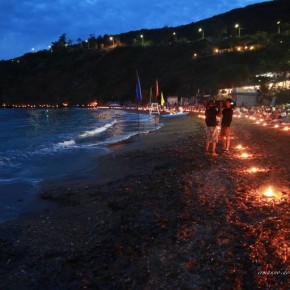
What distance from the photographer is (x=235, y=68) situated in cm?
8150

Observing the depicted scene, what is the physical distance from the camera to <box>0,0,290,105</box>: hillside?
7800 cm

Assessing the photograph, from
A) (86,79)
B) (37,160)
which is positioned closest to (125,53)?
(86,79)

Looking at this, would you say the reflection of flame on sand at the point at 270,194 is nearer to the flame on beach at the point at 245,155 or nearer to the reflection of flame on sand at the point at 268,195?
the reflection of flame on sand at the point at 268,195

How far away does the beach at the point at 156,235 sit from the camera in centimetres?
453

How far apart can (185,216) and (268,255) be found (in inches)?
80.6

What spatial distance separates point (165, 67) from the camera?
131m

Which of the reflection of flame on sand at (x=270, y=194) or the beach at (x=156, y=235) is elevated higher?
the beach at (x=156, y=235)

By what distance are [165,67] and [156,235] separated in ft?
422

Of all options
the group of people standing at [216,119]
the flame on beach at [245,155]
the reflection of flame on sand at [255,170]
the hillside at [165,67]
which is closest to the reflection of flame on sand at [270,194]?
the reflection of flame on sand at [255,170]

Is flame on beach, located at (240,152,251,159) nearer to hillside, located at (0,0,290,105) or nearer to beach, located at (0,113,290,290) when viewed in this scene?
beach, located at (0,113,290,290)

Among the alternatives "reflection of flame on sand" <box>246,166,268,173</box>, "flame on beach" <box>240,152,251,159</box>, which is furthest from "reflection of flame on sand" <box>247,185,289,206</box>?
"flame on beach" <box>240,152,251,159</box>

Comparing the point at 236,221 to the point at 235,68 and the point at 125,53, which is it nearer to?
the point at 235,68

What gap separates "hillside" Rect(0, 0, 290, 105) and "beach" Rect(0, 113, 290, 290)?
43.4 metres

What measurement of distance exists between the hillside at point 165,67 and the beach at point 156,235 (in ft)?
142
